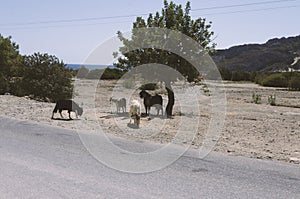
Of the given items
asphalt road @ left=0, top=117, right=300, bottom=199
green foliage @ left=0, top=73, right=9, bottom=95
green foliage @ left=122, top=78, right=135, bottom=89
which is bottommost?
asphalt road @ left=0, top=117, right=300, bottom=199

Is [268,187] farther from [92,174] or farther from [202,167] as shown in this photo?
[92,174]

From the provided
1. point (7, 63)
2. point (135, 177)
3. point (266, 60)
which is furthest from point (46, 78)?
point (266, 60)

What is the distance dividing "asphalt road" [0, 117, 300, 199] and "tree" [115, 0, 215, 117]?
8905 millimetres

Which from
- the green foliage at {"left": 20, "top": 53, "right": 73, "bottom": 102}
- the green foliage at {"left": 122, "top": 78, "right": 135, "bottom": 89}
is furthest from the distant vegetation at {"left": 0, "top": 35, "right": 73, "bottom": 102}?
the green foliage at {"left": 122, "top": 78, "right": 135, "bottom": 89}

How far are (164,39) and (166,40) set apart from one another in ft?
0.38

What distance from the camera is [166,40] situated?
55.6 ft

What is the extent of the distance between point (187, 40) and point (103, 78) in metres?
39.4

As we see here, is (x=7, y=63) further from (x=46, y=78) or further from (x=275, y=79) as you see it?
(x=275, y=79)

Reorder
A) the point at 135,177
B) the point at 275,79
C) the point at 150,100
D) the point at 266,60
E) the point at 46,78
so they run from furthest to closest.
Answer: the point at 266,60, the point at 275,79, the point at 46,78, the point at 150,100, the point at 135,177

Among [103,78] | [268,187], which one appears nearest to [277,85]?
[103,78]

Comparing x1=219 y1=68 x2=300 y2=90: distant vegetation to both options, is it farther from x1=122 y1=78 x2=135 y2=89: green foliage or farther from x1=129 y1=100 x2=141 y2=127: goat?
x1=129 y1=100 x2=141 y2=127: goat

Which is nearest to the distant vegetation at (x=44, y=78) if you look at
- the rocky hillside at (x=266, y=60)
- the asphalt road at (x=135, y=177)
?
the asphalt road at (x=135, y=177)

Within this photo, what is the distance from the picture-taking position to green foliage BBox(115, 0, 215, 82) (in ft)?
55.9

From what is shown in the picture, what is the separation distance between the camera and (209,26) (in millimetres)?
18203
